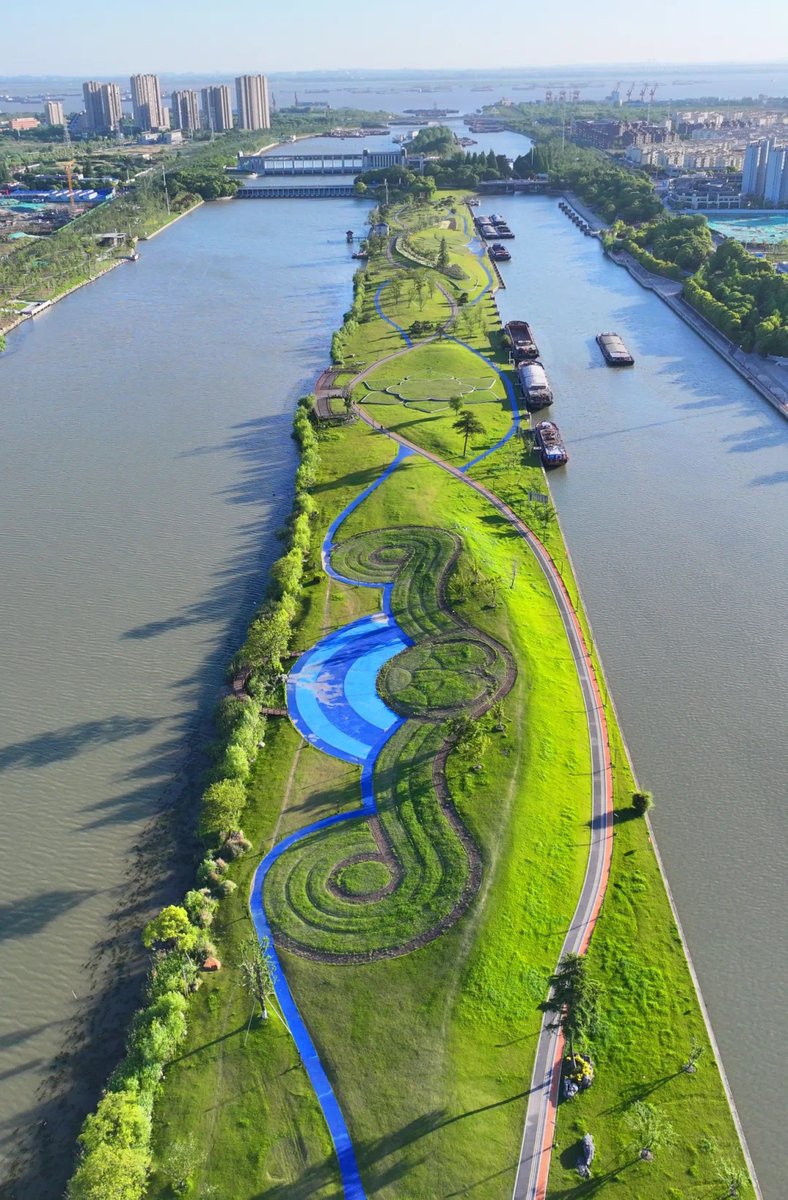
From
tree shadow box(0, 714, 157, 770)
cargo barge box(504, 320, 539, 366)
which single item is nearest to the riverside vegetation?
tree shadow box(0, 714, 157, 770)

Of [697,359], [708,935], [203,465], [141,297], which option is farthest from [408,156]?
[708,935]

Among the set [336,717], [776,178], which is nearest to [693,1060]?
[336,717]

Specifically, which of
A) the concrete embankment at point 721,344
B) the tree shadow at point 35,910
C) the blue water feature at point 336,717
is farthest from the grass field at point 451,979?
the concrete embankment at point 721,344

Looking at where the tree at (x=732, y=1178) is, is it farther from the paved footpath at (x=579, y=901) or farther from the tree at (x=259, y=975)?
the tree at (x=259, y=975)

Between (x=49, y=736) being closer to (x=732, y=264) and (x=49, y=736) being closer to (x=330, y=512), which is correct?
(x=330, y=512)

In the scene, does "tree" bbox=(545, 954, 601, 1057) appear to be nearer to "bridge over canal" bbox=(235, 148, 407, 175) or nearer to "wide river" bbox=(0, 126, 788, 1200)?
"wide river" bbox=(0, 126, 788, 1200)

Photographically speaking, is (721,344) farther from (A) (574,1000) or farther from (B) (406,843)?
(A) (574,1000)
